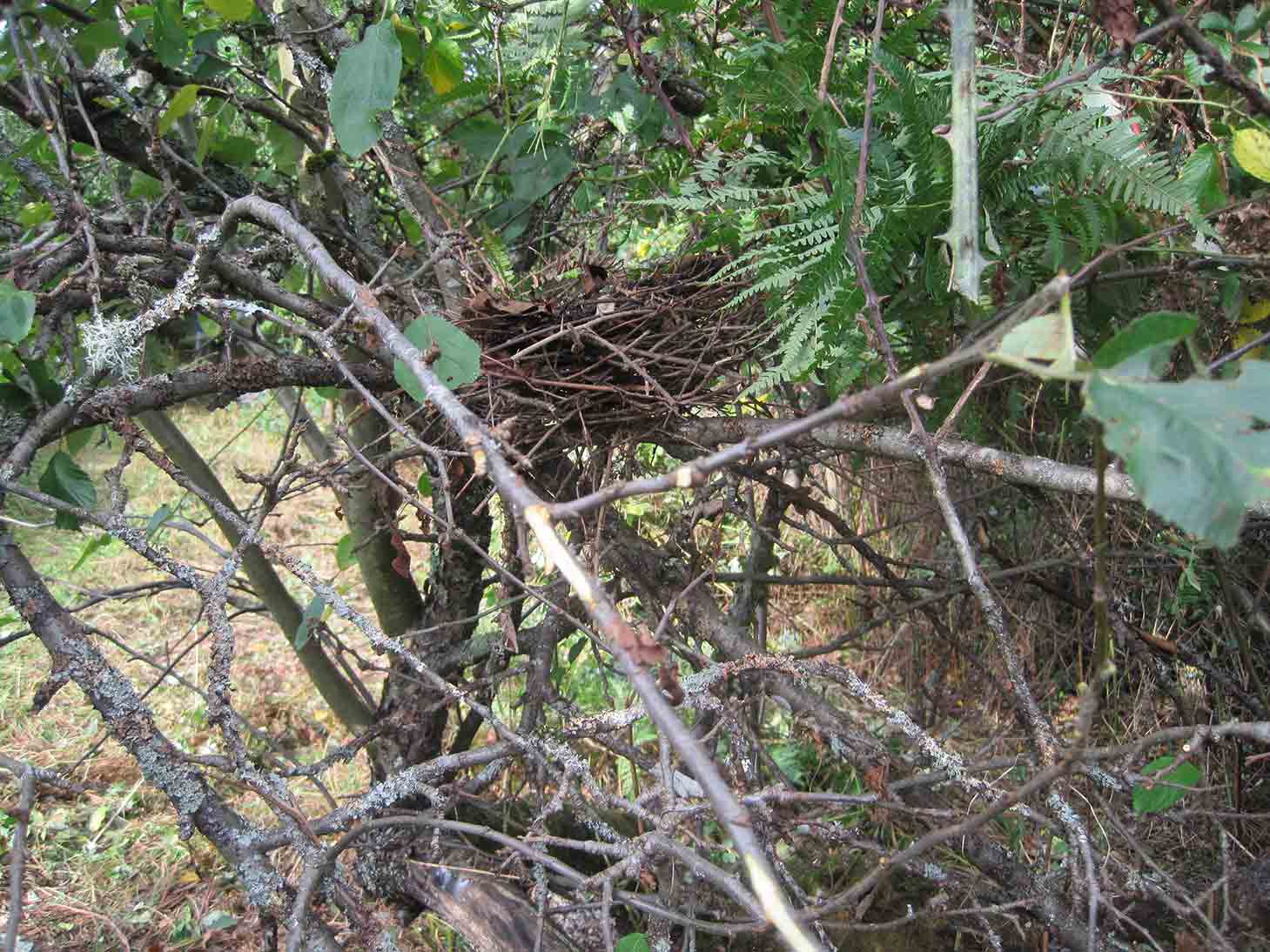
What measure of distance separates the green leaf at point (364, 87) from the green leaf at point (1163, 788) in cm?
90

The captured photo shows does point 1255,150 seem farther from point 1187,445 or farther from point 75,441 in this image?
point 75,441

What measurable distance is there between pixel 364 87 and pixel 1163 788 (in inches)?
37.7

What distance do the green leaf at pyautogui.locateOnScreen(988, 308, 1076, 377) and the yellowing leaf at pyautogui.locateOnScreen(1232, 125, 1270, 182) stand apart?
23.4 inches

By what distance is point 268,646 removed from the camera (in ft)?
10.4

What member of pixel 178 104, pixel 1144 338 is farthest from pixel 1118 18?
pixel 178 104

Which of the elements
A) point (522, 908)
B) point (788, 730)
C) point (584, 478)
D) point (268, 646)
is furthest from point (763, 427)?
point (268, 646)

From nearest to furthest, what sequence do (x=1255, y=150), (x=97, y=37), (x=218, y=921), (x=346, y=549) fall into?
(x=1255, y=150)
(x=97, y=37)
(x=346, y=549)
(x=218, y=921)

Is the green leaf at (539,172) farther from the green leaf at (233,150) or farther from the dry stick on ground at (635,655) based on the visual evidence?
the dry stick on ground at (635,655)

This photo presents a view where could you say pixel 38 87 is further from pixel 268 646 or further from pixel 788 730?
pixel 268 646

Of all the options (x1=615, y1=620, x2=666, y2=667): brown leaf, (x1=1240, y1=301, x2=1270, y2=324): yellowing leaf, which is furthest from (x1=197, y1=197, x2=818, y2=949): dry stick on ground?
(x1=1240, y1=301, x2=1270, y2=324): yellowing leaf

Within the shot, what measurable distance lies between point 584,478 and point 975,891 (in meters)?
0.68

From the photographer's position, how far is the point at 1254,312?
3.26 ft

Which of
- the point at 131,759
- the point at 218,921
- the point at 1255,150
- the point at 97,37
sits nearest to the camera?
the point at 1255,150

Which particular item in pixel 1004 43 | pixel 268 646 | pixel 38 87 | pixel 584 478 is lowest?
pixel 268 646
